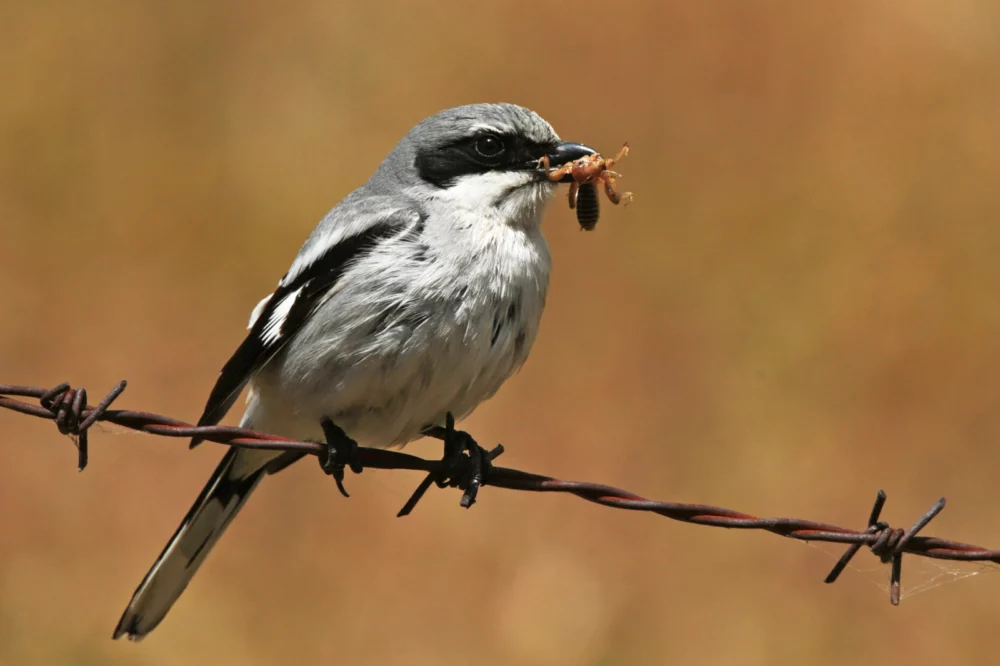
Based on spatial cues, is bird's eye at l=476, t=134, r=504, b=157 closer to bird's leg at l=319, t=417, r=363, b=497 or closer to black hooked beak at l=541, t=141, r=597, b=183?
black hooked beak at l=541, t=141, r=597, b=183

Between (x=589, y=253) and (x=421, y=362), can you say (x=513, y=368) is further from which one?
(x=589, y=253)

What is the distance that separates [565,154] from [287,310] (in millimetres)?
1184

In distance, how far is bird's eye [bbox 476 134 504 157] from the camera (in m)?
4.32

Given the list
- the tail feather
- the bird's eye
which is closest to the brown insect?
the bird's eye

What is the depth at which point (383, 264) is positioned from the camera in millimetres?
3783

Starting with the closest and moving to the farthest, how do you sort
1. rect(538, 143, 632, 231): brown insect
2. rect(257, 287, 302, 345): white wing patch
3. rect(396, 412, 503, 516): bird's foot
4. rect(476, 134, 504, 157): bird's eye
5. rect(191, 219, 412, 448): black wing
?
rect(396, 412, 503, 516): bird's foot, rect(191, 219, 412, 448): black wing, rect(257, 287, 302, 345): white wing patch, rect(538, 143, 632, 231): brown insect, rect(476, 134, 504, 157): bird's eye

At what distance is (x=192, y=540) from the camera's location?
4.32 meters

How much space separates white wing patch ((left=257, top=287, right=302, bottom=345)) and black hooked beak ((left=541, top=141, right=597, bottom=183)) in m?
1.05

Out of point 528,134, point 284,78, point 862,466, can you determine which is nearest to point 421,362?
point 528,134

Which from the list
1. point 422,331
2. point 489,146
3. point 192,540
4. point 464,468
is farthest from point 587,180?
point 192,540

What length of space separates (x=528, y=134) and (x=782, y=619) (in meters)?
3.85

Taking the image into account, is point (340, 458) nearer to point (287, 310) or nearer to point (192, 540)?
point (287, 310)

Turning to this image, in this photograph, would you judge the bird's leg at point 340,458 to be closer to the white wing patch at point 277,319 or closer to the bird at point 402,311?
the bird at point 402,311

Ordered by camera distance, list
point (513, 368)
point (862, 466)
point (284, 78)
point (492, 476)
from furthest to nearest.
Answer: point (284, 78), point (862, 466), point (513, 368), point (492, 476)
